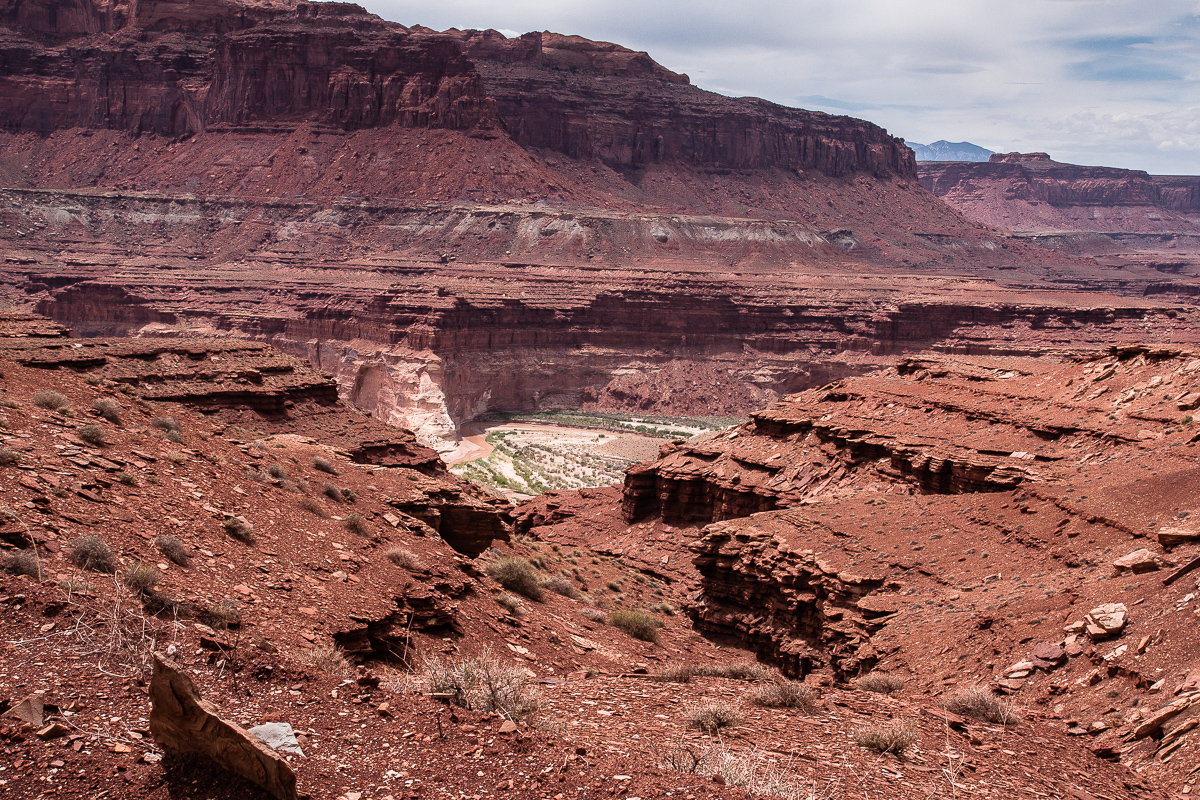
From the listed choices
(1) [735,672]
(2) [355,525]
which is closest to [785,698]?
(1) [735,672]

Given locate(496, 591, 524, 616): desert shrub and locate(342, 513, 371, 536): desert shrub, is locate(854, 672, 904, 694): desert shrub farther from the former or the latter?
locate(342, 513, 371, 536): desert shrub

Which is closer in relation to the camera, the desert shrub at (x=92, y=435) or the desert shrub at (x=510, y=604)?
the desert shrub at (x=92, y=435)

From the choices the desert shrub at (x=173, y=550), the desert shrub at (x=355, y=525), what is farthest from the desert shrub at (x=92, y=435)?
the desert shrub at (x=355, y=525)

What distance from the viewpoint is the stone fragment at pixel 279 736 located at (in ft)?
21.6

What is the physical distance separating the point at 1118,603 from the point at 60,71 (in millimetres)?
149932

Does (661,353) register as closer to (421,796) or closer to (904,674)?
(904,674)

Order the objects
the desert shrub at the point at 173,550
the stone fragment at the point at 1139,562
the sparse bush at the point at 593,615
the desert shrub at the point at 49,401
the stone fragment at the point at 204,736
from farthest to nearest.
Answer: the sparse bush at the point at 593,615 < the stone fragment at the point at 1139,562 < the desert shrub at the point at 49,401 < the desert shrub at the point at 173,550 < the stone fragment at the point at 204,736

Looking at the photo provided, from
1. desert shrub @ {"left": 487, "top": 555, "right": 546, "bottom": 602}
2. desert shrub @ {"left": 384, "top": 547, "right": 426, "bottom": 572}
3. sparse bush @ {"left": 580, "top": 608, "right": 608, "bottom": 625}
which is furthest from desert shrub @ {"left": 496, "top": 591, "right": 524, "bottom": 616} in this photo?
sparse bush @ {"left": 580, "top": 608, "right": 608, "bottom": 625}

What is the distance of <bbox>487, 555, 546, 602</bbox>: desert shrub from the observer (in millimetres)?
16594

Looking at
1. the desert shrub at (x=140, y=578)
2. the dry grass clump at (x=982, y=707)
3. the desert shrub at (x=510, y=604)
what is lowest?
the desert shrub at (x=510, y=604)

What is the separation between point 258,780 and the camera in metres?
6.10

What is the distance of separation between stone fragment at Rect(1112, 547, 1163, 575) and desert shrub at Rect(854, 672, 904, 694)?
3.55 m

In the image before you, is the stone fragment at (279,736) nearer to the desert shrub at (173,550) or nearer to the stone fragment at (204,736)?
the stone fragment at (204,736)

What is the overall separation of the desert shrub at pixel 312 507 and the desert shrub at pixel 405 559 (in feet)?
3.97
